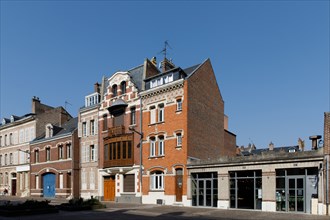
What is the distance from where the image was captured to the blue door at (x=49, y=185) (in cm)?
4074

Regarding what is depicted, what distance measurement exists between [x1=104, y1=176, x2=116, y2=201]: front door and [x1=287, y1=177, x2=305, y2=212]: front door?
18.3m

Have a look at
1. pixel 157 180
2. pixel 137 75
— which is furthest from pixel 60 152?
pixel 157 180

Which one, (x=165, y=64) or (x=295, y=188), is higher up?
(x=165, y=64)

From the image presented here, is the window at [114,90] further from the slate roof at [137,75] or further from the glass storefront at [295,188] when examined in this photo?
the glass storefront at [295,188]

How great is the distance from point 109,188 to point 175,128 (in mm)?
11085

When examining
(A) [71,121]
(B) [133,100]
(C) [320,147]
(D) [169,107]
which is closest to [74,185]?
(A) [71,121]

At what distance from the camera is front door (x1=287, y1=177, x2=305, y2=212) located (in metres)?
20.6

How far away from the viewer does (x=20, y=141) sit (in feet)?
155

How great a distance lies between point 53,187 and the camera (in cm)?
4062

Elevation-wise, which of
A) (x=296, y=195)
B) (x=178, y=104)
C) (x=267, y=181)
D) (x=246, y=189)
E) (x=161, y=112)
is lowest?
(x=246, y=189)

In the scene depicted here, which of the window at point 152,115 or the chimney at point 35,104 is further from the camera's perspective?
the chimney at point 35,104

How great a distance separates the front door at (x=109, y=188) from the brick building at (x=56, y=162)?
5076 mm

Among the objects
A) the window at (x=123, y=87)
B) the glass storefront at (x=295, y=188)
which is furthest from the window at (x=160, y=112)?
the glass storefront at (x=295, y=188)

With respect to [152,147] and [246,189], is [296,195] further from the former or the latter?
[152,147]
